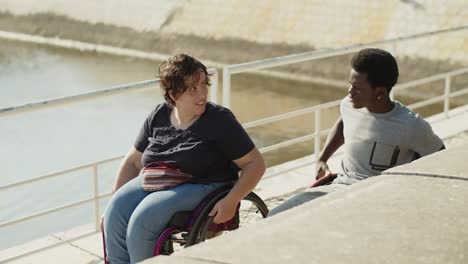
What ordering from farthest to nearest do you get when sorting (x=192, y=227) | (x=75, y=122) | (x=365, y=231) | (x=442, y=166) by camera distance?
(x=75, y=122), (x=192, y=227), (x=442, y=166), (x=365, y=231)

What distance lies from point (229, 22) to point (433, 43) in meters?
4.49

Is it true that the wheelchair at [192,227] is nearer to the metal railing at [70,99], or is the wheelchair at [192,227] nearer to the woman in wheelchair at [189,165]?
the woman in wheelchair at [189,165]

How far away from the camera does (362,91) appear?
325 cm

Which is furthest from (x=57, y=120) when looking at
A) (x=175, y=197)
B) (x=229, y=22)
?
(x=175, y=197)

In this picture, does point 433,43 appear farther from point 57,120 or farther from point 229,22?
point 57,120

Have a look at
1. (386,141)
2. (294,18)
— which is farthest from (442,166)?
(294,18)

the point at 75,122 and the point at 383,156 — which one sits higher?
the point at 383,156

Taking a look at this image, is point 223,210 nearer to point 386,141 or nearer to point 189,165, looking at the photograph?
point 189,165

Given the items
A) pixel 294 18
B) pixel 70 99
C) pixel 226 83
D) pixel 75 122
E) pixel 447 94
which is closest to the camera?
pixel 70 99

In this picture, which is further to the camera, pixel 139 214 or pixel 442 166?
pixel 139 214

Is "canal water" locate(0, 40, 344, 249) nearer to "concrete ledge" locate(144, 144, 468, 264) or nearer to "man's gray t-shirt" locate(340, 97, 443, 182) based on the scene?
"man's gray t-shirt" locate(340, 97, 443, 182)

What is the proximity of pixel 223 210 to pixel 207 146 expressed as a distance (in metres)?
0.24

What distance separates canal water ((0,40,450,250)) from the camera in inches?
332

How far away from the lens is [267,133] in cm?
1217
